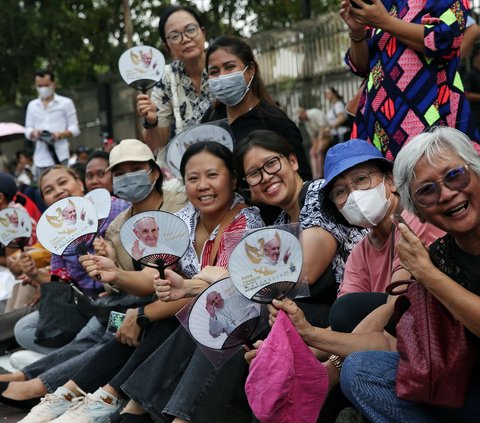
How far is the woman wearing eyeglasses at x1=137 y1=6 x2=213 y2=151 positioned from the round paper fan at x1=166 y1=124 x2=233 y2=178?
0.33 metres

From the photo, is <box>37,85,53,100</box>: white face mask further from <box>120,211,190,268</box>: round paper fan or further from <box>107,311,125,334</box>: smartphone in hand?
<box>120,211,190,268</box>: round paper fan

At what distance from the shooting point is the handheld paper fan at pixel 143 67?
5.96 m

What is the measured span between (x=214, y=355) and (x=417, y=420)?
37.8 inches

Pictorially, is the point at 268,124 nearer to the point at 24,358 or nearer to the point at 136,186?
the point at 136,186

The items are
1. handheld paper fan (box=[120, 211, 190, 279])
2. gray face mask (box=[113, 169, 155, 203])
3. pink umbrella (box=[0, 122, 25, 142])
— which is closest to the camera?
handheld paper fan (box=[120, 211, 190, 279])

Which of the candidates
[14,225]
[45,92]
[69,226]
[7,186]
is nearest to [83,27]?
[45,92]

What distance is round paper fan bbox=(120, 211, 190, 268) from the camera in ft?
14.1

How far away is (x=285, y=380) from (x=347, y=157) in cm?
98

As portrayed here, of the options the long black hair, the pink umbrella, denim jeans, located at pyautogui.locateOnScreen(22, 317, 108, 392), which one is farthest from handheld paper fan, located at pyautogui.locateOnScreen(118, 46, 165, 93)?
the pink umbrella

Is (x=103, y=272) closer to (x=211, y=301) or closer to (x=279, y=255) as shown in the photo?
(x=211, y=301)

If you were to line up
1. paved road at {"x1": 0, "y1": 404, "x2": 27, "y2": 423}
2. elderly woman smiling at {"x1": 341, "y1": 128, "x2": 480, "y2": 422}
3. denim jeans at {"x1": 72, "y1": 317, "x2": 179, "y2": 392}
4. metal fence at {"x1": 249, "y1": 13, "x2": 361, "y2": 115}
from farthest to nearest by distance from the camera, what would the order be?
metal fence at {"x1": 249, "y1": 13, "x2": 361, "y2": 115}
paved road at {"x1": 0, "y1": 404, "x2": 27, "y2": 423}
denim jeans at {"x1": 72, "y1": 317, "x2": 179, "y2": 392}
elderly woman smiling at {"x1": 341, "y1": 128, "x2": 480, "y2": 422}

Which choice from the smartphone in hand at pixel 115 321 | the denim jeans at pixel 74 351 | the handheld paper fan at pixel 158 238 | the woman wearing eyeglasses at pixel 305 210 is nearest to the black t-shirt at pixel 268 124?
the woman wearing eyeglasses at pixel 305 210

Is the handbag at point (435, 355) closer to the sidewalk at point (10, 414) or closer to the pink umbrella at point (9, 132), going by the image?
the sidewalk at point (10, 414)

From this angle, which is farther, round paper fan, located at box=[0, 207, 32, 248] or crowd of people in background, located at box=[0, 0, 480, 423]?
round paper fan, located at box=[0, 207, 32, 248]
